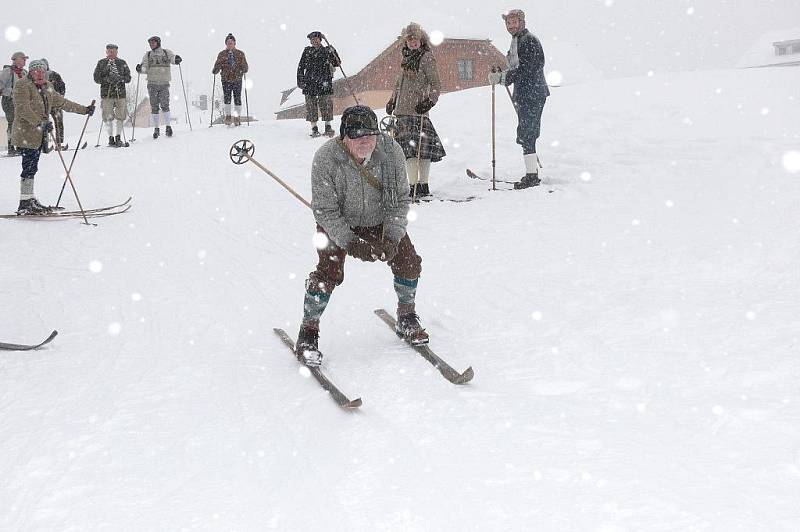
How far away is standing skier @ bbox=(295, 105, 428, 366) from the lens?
395 centimetres

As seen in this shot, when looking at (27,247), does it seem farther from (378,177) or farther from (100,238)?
(378,177)

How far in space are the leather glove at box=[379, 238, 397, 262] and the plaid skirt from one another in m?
4.54

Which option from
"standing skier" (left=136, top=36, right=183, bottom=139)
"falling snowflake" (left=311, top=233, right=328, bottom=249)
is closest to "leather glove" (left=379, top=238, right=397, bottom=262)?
"falling snowflake" (left=311, top=233, right=328, bottom=249)

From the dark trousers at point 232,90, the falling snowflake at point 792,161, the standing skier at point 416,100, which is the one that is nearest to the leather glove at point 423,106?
the standing skier at point 416,100

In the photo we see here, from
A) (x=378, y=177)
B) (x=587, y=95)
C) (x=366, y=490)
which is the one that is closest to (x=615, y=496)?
(x=366, y=490)

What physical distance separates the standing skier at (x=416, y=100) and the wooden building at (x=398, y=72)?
2491 cm

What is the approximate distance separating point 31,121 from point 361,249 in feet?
21.7

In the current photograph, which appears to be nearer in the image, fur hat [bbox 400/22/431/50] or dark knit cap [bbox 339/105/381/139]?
dark knit cap [bbox 339/105/381/139]

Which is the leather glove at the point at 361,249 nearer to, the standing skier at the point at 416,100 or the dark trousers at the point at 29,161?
the standing skier at the point at 416,100

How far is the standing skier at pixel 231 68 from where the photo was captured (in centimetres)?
1434

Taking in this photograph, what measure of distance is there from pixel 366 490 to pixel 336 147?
217 cm

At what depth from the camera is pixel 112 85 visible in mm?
14109

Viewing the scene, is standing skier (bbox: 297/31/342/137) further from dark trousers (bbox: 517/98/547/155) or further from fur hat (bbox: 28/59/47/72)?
dark trousers (bbox: 517/98/547/155)

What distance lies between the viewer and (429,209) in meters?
8.41
